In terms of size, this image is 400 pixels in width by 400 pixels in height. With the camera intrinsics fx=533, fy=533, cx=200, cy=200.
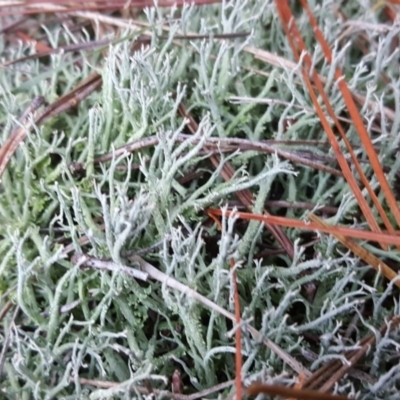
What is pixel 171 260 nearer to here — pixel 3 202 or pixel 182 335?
pixel 182 335

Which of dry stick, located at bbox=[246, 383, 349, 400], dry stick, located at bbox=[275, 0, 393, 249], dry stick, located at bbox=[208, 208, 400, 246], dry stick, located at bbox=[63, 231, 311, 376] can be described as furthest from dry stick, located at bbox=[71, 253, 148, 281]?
dry stick, located at bbox=[275, 0, 393, 249]

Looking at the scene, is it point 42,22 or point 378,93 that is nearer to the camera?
point 378,93

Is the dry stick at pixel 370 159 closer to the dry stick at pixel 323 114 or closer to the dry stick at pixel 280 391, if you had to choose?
the dry stick at pixel 323 114

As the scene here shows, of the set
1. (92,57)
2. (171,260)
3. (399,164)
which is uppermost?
(92,57)

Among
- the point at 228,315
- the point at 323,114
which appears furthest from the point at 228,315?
the point at 323,114

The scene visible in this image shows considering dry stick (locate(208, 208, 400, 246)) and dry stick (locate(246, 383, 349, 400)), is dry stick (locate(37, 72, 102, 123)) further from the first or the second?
dry stick (locate(246, 383, 349, 400))

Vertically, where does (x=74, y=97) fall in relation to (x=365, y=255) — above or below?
above

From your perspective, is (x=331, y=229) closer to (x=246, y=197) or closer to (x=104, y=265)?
(x=246, y=197)

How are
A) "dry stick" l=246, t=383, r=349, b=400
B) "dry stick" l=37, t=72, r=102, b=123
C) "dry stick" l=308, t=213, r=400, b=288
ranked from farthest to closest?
"dry stick" l=37, t=72, r=102, b=123
"dry stick" l=308, t=213, r=400, b=288
"dry stick" l=246, t=383, r=349, b=400

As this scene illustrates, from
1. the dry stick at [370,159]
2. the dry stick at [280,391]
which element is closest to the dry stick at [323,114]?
the dry stick at [370,159]

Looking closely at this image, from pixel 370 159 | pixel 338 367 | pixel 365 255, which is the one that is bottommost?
pixel 338 367

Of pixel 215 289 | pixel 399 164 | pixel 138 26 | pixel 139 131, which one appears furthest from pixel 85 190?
pixel 399 164
